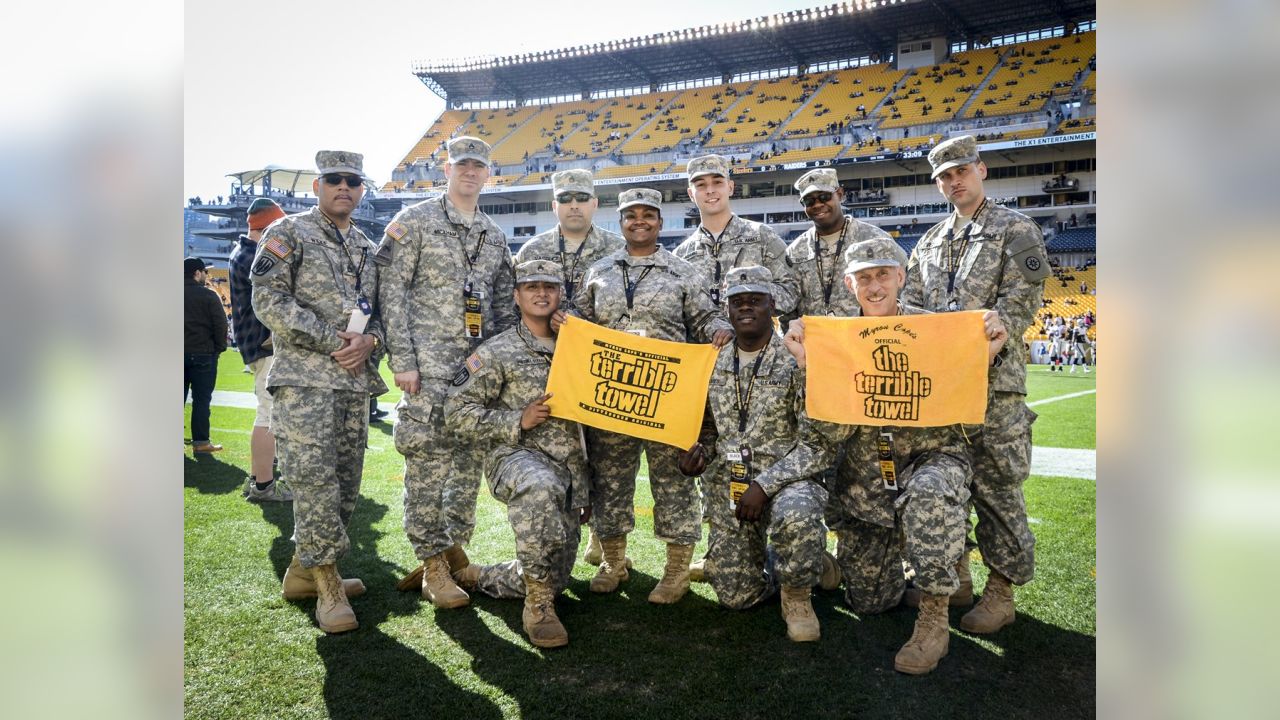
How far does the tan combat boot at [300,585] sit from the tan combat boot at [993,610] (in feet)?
11.1

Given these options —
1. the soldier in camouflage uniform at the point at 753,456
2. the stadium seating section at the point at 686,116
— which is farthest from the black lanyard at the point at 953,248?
the stadium seating section at the point at 686,116

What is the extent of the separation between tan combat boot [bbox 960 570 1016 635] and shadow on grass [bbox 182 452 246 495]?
238 inches

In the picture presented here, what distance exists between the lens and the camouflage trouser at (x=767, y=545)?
12.7ft

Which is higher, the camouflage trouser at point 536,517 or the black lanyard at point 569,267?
the black lanyard at point 569,267

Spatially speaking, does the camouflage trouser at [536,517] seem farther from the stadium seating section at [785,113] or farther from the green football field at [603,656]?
the stadium seating section at [785,113]

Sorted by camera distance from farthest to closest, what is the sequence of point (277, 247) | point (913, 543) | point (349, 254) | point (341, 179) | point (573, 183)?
1. point (573, 183)
2. point (349, 254)
3. point (341, 179)
4. point (277, 247)
5. point (913, 543)

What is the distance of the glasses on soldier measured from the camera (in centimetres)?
434

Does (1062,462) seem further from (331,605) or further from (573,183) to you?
(331,605)

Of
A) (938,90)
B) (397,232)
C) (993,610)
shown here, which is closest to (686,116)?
(938,90)

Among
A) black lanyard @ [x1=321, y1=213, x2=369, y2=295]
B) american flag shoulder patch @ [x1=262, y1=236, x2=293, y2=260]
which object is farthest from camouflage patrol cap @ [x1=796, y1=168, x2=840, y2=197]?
american flag shoulder patch @ [x1=262, y1=236, x2=293, y2=260]

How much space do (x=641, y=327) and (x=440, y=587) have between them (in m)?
1.94

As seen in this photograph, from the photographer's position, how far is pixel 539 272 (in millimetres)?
4395

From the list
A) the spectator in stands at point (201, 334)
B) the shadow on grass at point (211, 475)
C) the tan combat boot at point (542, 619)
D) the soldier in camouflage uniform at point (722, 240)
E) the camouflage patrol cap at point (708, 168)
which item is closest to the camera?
the tan combat boot at point (542, 619)

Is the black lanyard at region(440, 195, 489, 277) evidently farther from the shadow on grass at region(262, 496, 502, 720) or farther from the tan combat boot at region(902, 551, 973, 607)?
the tan combat boot at region(902, 551, 973, 607)
